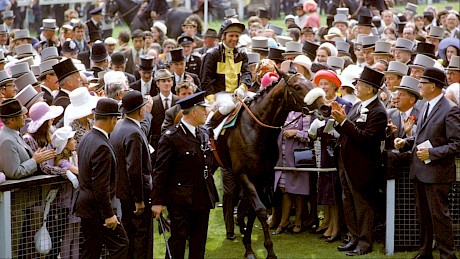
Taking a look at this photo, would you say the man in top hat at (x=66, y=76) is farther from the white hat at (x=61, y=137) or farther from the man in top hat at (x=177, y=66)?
the man in top hat at (x=177, y=66)

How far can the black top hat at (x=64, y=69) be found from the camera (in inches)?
508

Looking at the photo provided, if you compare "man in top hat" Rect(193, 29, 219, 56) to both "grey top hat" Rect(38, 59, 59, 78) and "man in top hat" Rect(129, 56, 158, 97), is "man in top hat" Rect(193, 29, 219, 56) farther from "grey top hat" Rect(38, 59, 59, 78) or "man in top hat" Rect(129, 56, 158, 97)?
"grey top hat" Rect(38, 59, 59, 78)

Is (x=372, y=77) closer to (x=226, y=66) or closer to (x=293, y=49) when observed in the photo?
(x=226, y=66)

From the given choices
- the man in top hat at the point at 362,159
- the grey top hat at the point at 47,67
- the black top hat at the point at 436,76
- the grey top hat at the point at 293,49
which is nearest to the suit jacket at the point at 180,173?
the man in top hat at the point at 362,159

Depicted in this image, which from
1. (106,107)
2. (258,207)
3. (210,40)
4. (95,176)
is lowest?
(258,207)

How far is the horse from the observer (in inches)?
460

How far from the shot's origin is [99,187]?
9.57 metres

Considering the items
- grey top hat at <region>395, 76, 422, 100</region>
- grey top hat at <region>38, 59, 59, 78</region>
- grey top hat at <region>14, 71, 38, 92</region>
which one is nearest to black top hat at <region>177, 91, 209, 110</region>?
grey top hat at <region>395, 76, 422, 100</region>

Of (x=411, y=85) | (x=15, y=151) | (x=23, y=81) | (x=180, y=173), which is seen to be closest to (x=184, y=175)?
(x=180, y=173)

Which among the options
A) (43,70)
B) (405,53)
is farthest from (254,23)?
(43,70)

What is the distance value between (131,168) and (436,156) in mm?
3649

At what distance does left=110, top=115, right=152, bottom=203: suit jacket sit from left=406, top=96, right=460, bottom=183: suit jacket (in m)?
3.41

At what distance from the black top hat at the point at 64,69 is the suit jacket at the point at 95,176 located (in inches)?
130

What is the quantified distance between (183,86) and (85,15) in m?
15.7
